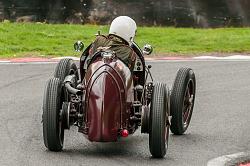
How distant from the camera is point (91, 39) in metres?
21.3

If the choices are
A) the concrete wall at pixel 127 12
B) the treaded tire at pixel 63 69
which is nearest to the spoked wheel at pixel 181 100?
the treaded tire at pixel 63 69

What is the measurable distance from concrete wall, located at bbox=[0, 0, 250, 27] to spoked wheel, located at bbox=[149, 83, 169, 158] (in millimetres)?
17415

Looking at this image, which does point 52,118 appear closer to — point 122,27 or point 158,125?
point 158,125

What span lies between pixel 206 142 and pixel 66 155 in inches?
76.7

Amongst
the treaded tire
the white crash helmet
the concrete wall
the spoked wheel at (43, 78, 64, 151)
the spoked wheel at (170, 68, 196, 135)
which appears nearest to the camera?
the spoked wheel at (43, 78, 64, 151)

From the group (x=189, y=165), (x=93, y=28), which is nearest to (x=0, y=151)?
(x=189, y=165)

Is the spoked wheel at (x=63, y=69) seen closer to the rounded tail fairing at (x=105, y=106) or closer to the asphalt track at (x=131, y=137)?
the asphalt track at (x=131, y=137)

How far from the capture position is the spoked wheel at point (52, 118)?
7.98 metres

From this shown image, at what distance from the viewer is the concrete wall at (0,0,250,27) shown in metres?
25.3

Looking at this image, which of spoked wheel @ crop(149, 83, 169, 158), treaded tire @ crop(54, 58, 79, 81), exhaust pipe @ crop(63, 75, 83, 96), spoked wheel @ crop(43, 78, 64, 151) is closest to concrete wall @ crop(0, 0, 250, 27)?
treaded tire @ crop(54, 58, 79, 81)

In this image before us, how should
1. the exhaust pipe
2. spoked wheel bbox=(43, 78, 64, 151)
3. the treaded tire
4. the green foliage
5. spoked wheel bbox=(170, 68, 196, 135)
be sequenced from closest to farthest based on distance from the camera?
spoked wheel bbox=(43, 78, 64, 151) < the exhaust pipe < spoked wheel bbox=(170, 68, 196, 135) < the treaded tire < the green foliage

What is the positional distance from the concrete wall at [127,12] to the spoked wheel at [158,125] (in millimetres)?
17415

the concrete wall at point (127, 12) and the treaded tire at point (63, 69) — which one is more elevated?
the treaded tire at point (63, 69)

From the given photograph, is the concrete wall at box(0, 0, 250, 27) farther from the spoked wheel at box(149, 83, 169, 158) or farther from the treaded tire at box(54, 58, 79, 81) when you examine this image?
the spoked wheel at box(149, 83, 169, 158)
